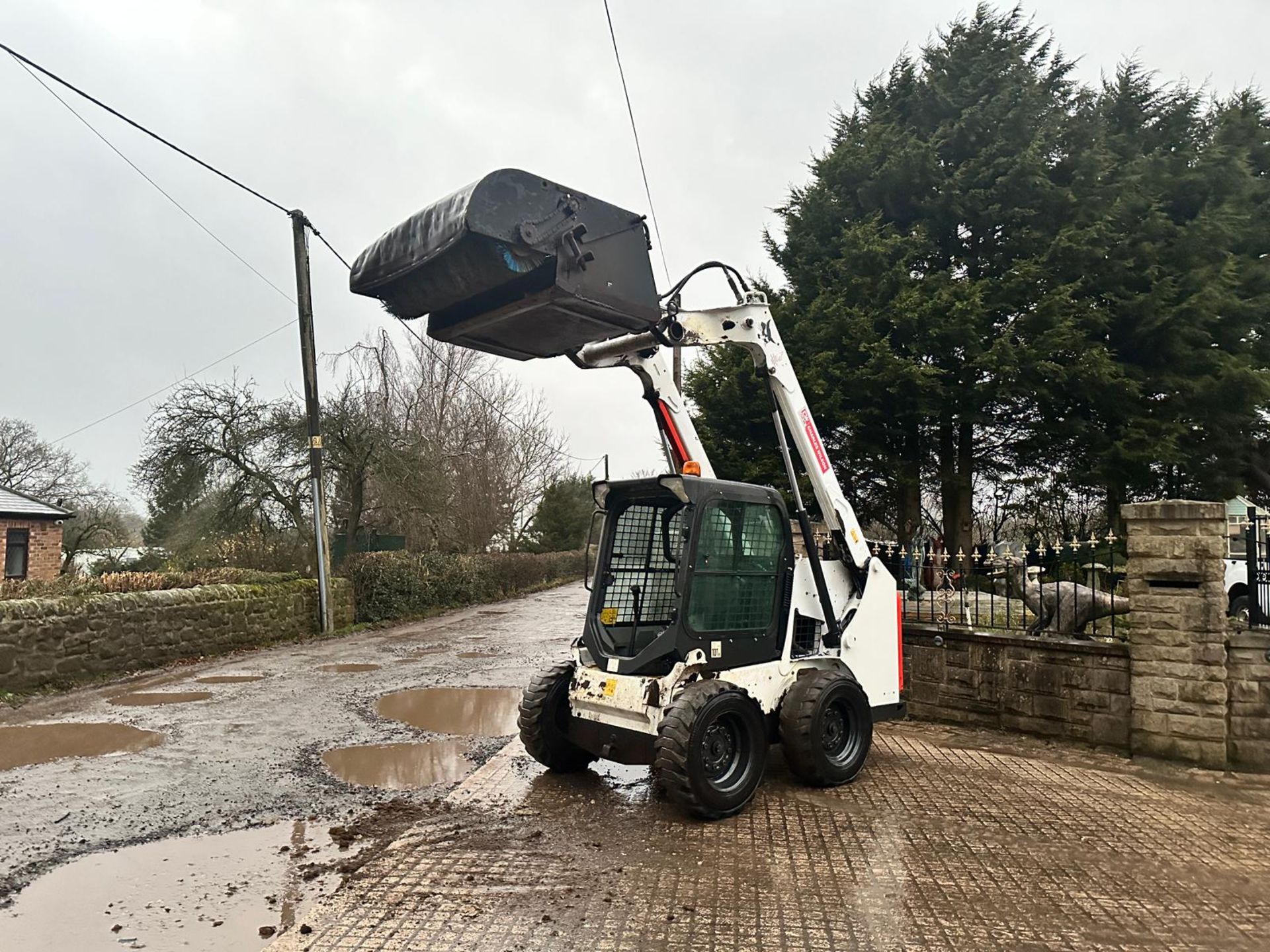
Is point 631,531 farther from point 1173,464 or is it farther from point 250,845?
point 1173,464

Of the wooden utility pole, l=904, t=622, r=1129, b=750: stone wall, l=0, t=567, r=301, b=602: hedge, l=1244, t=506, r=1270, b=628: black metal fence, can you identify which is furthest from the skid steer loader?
the wooden utility pole

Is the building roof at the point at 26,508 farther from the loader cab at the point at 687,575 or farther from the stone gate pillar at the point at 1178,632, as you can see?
the stone gate pillar at the point at 1178,632

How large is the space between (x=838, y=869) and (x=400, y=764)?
3.64 meters

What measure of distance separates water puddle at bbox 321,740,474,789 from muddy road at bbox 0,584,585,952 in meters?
0.02

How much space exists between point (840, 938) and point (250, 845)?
3.22 m

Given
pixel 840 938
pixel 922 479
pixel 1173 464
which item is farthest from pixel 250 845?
pixel 1173 464

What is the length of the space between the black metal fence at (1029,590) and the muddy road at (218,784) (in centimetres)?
417

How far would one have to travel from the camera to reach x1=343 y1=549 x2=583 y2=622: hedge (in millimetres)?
16675

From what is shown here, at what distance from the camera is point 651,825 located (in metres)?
4.74

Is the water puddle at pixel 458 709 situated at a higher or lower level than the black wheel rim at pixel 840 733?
lower

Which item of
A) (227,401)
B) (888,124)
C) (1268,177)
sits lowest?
(227,401)

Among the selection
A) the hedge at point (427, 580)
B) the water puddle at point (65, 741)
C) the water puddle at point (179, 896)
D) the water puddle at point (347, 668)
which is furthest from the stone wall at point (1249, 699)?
the hedge at point (427, 580)

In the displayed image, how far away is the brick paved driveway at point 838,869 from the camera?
11.2 ft

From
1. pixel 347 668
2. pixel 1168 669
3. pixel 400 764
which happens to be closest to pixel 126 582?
pixel 347 668
